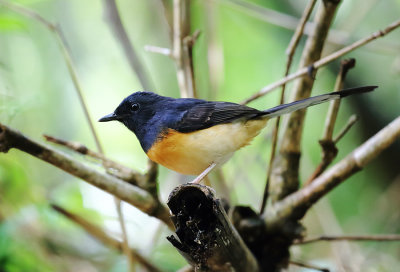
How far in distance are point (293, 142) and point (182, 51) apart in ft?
3.68

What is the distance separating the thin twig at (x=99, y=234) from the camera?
3338mm

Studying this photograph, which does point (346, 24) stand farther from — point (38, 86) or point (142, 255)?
point (38, 86)

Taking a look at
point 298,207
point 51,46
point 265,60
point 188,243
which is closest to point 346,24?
point 265,60

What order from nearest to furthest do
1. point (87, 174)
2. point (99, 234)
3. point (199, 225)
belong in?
point (199, 225), point (87, 174), point (99, 234)

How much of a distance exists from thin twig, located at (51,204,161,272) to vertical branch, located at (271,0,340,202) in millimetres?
1162

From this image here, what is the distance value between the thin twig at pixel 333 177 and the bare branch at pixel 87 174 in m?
0.79

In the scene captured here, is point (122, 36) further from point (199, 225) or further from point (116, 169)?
point (199, 225)

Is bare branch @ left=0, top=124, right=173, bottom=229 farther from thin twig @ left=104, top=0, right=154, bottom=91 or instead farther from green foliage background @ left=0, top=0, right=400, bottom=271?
thin twig @ left=104, top=0, right=154, bottom=91

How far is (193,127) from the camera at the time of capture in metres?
2.94

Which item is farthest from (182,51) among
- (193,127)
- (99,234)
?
(99,234)

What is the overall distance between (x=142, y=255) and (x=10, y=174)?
4.23 feet

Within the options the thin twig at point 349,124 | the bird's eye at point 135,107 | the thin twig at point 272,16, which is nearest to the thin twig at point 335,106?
the thin twig at point 349,124

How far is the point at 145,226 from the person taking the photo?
4.16m

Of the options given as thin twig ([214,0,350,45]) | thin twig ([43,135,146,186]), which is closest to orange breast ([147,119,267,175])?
thin twig ([43,135,146,186])
